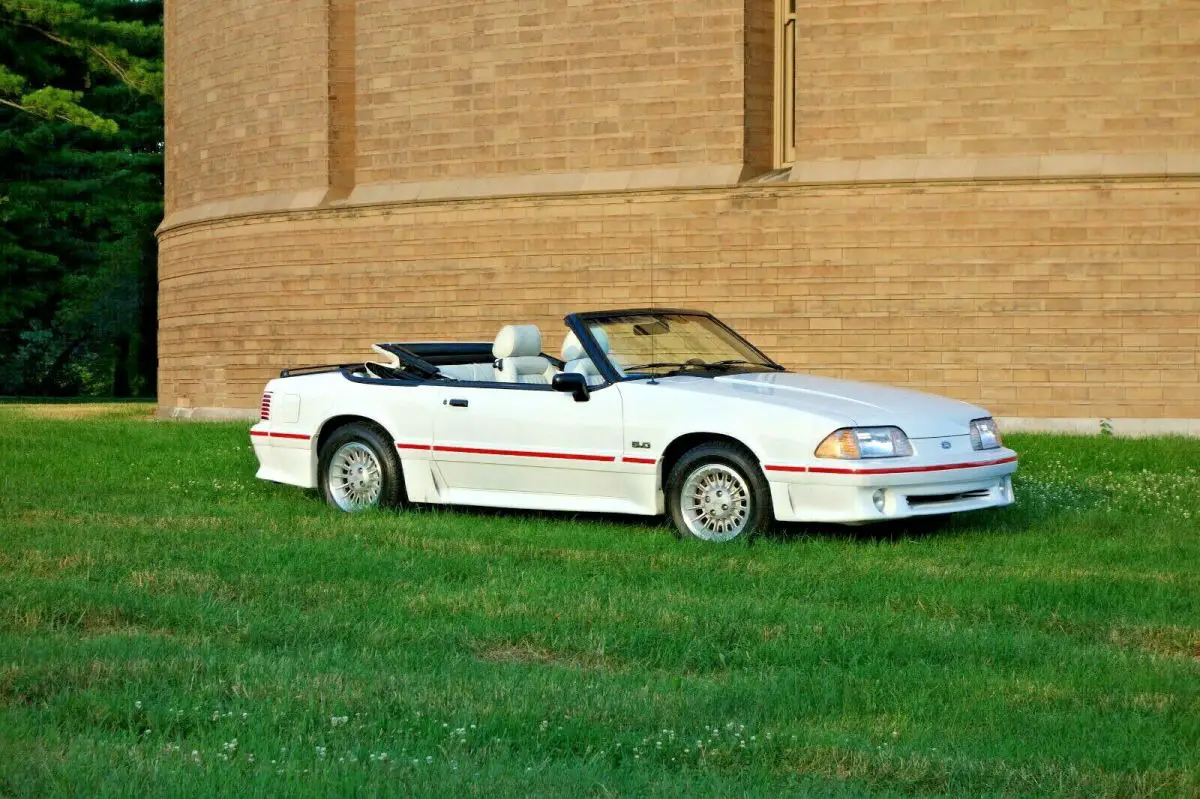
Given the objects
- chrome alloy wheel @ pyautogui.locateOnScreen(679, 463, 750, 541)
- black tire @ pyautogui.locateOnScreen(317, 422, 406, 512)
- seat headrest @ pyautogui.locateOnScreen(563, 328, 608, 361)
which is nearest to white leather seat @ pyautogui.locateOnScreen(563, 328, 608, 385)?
seat headrest @ pyautogui.locateOnScreen(563, 328, 608, 361)

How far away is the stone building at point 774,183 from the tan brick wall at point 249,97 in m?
0.07

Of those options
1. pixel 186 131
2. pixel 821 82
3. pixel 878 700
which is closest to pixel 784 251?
pixel 821 82

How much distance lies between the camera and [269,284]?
24.2 metres

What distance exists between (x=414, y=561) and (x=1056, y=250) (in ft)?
42.6

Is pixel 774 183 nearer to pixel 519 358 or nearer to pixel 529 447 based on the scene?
pixel 519 358

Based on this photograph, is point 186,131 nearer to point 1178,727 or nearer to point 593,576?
point 593,576

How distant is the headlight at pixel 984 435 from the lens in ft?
32.6

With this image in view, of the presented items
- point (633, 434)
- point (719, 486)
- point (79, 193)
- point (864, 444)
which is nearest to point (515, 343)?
point (633, 434)

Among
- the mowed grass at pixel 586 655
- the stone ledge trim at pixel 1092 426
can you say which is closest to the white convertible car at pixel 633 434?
the mowed grass at pixel 586 655

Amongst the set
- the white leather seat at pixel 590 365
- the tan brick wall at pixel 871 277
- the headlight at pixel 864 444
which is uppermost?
the tan brick wall at pixel 871 277

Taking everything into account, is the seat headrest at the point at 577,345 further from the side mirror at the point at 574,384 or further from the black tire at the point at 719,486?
the black tire at the point at 719,486

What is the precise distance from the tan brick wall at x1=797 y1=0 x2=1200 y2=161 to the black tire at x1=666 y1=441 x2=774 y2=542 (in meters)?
11.3

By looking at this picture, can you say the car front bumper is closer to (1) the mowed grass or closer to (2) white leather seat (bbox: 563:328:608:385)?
(1) the mowed grass

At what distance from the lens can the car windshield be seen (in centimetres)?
1053
